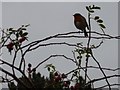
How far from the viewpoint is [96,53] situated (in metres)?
Answer: 1.53

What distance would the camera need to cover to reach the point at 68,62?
1.48 meters

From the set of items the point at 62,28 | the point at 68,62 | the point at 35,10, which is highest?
the point at 35,10

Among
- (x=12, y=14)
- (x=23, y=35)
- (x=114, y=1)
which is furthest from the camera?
(x=12, y=14)

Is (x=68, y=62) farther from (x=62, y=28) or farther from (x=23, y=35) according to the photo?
(x=23, y=35)

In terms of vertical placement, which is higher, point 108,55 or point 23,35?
point 23,35

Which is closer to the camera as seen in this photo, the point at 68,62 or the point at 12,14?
the point at 68,62

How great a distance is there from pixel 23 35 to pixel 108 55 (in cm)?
106

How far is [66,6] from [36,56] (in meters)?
0.36

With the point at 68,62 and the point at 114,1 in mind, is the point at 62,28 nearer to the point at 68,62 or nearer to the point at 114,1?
the point at 68,62

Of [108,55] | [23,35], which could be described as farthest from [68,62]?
[23,35]

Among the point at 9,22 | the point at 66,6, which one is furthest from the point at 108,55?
the point at 9,22

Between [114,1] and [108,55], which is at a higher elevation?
[114,1]

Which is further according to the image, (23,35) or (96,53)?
(96,53)

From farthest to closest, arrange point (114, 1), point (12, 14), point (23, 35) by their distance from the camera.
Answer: point (12, 14), point (114, 1), point (23, 35)
